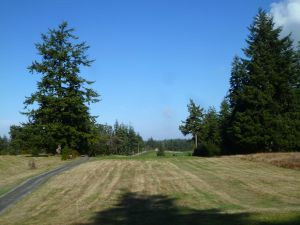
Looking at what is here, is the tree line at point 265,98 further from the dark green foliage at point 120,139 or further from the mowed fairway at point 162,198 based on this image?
the dark green foliage at point 120,139

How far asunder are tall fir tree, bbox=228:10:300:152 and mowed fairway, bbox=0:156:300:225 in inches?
910

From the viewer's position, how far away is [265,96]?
57656 mm

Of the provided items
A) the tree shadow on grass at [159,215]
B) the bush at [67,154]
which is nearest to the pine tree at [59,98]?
the bush at [67,154]

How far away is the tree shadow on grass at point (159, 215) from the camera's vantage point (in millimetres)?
12595

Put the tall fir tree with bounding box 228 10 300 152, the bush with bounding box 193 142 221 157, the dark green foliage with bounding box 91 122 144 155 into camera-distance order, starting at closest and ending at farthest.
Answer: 1. the tall fir tree with bounding box 228 10 300 152
2. the bush with bounding box 193 142 221 157
3. the dark green foliage with bounding box 91 122 144 155

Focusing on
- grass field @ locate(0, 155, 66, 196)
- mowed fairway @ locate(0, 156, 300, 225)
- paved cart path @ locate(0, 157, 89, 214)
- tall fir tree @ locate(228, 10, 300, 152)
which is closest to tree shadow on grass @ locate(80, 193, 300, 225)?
mowed fairway @ locate(0, 156, 300, 225)

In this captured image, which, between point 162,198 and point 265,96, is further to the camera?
point 265,96

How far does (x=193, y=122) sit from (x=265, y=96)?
44052 mm

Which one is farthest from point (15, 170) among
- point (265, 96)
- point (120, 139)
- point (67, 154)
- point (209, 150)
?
point (120, 139)

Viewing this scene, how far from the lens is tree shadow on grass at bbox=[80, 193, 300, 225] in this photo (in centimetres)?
1260

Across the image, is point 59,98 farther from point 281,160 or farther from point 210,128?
point 210,128

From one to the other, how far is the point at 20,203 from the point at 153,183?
8.23m

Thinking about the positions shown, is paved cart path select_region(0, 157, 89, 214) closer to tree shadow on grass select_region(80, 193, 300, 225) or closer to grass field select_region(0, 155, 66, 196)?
grass field select_region(0, 155, 66, 196)

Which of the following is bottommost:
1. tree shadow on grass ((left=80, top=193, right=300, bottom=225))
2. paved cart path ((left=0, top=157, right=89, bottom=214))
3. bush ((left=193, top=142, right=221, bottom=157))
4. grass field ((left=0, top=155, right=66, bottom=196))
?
tree shadow on grass ((left=80, top=193, right=300, bottom=225))
